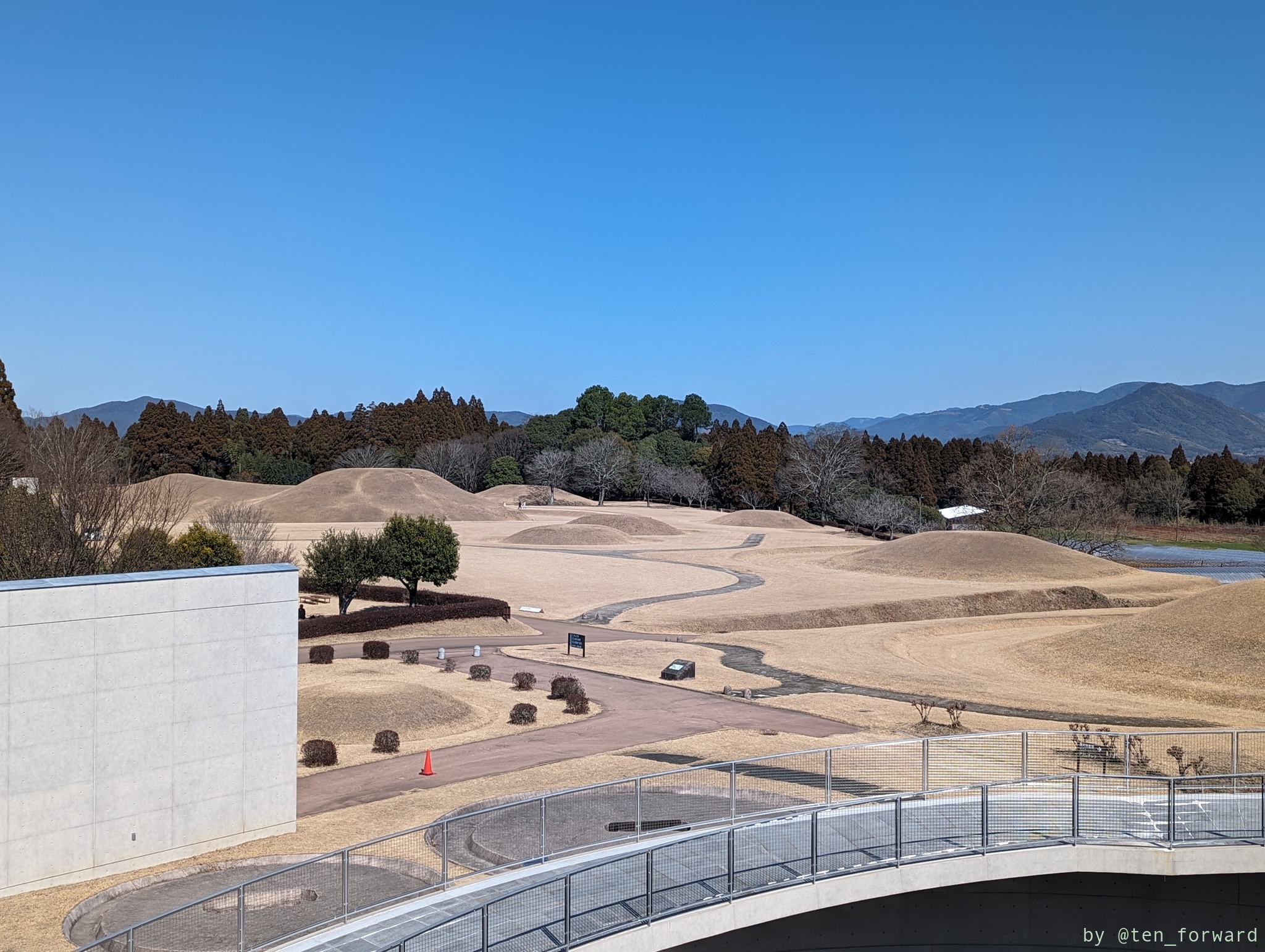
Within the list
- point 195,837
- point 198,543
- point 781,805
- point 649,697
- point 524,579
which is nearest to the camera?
point 781,805

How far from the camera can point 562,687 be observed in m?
34.2

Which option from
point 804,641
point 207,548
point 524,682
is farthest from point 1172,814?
point 207,548

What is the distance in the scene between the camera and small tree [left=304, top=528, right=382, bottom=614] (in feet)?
164

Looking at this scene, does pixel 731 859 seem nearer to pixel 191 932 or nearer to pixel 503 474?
pixel 191 932

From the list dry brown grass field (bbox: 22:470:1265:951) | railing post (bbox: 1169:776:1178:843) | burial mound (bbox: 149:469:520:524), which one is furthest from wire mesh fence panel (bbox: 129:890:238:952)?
burial mound (bbox: 149:469:520:524)

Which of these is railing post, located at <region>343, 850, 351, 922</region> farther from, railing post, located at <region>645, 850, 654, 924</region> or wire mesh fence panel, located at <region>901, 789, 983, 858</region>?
wire mesh fence panel, located at <region>901, 789, 983, 858</region>

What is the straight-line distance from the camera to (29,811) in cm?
1791

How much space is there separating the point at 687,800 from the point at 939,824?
167 inches

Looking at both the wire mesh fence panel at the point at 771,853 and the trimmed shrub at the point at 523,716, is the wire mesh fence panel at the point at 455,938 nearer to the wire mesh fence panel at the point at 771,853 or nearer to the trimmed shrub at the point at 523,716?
the wire mesh fence panel at the point at 771,853

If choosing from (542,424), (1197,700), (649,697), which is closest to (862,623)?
(1197,700)

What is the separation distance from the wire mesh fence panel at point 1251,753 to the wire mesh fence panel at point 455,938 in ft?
57.1

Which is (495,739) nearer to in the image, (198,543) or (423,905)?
(423,905)

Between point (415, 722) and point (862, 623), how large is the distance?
108ft

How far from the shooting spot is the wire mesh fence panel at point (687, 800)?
16297 mm
